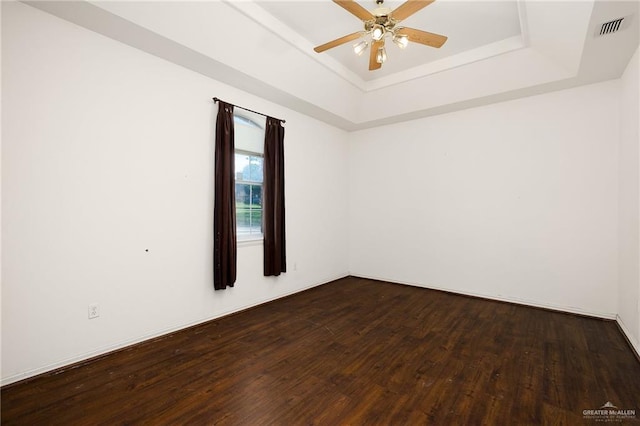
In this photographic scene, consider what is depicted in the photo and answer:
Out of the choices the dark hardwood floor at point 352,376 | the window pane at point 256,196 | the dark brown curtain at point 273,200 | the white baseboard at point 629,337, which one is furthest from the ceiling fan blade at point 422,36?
the white baseboard at point 629,337

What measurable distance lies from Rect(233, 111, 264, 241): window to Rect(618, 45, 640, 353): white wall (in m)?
3.99

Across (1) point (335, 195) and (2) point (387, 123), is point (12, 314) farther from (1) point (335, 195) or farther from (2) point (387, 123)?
(2) point (387, 123)

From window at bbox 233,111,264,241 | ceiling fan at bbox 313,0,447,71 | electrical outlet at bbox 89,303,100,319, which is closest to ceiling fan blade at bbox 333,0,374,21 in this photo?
ceiling fan at bbox 313,0,447,71

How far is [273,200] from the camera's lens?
3.97 m

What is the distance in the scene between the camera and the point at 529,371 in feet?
7.50

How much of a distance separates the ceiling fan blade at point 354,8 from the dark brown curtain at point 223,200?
67.7 inches

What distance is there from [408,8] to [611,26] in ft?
5.64

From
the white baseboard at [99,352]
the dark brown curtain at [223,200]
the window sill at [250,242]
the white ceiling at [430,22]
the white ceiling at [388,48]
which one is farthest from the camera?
the window sill at [250,242]

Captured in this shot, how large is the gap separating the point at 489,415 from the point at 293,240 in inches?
123

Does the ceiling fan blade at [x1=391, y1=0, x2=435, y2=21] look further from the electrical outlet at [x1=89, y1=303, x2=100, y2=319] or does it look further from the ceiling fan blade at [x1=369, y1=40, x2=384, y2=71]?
the electrical outlet at [x1=89, y1=303, x2=100, y2=319]

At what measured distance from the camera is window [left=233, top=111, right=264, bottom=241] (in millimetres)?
3803

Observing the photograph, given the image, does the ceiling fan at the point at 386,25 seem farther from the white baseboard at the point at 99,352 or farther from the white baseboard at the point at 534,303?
the white baseboard at the point at 534,303

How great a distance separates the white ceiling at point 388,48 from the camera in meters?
2.41

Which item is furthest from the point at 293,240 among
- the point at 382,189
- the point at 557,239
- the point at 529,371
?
the point at 557,239
